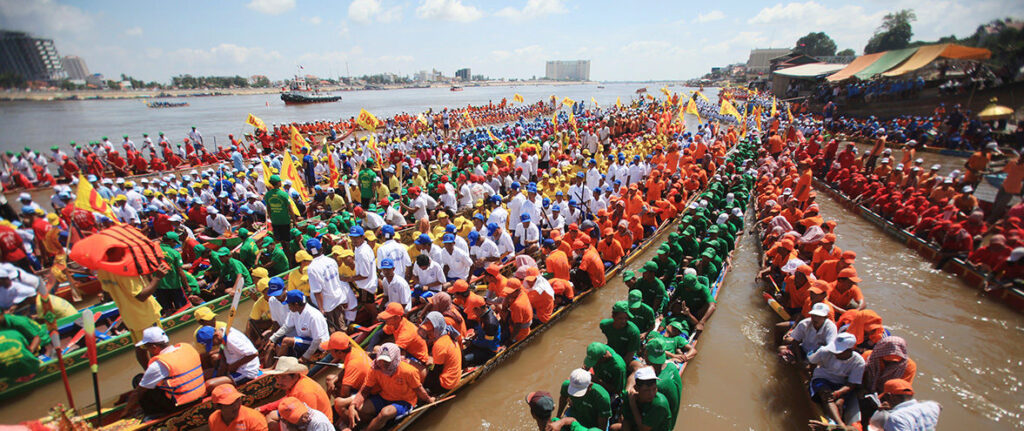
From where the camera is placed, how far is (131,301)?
5898mm

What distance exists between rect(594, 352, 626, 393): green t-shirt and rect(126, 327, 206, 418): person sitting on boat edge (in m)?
4.82

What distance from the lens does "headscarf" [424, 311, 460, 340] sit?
5352 mm

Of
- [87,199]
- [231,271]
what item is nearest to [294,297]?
[231,271]

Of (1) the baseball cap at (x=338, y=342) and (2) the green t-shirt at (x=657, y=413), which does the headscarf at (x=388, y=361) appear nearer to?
(1) the baseball cap at (x=338, y=342)

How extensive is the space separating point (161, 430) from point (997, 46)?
3838 centimetres

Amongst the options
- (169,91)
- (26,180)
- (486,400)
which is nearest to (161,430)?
(486,400)

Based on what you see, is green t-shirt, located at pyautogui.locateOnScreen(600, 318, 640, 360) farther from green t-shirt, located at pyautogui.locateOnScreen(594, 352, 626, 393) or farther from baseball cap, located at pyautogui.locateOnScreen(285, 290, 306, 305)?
baseball cap, located at pyautogui.locateOnScreen(285, 290, 306, 305)

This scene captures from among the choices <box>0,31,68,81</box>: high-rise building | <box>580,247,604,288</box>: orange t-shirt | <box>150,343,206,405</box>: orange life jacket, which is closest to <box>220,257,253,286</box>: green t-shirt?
<box>150,343,206,405</box>: orange life jacket

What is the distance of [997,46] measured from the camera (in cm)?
2228

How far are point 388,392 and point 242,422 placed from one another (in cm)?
162

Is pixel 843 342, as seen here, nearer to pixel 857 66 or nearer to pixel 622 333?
pixel 622 333

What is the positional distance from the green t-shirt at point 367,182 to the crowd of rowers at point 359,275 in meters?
0.04

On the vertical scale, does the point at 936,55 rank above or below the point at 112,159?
above

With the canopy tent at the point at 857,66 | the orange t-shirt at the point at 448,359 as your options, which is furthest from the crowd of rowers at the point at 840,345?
the canopy tent at the point at 857,66
